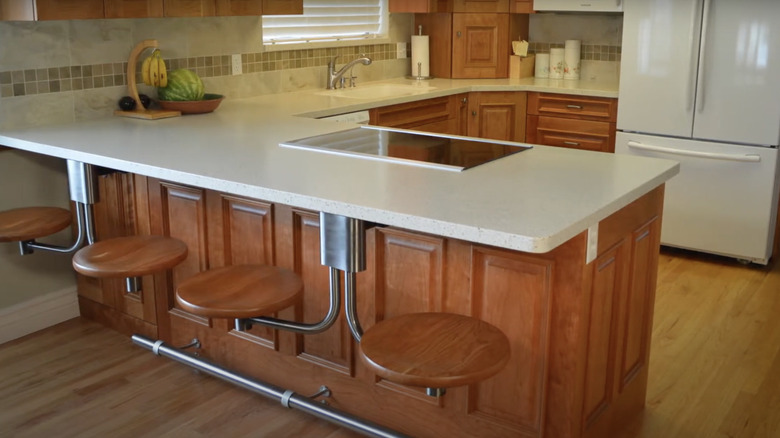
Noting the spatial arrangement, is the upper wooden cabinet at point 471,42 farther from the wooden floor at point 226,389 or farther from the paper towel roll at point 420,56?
the wooden floor at point 226,389

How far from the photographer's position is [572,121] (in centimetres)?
481

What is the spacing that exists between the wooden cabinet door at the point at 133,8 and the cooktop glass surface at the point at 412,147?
0.87 metres

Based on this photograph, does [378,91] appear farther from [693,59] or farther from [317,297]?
[317,297]

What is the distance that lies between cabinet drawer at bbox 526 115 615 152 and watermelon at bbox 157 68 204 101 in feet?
7.38

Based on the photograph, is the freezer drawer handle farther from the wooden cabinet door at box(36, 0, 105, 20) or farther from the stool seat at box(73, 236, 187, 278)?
the wooden cabinet door at box(36, 0, 105, 20)

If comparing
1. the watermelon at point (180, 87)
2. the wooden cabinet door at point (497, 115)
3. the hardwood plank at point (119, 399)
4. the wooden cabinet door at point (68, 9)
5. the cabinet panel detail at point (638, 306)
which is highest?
the wooden cabinet door at point (68, 9)

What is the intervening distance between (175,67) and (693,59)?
2.60 meters

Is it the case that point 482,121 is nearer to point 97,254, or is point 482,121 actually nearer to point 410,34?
point 410,34

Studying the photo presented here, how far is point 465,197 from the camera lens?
7.10 ft

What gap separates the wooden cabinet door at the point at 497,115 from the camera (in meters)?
4.98

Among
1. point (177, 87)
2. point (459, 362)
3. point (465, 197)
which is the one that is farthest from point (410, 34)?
point (459, 362)

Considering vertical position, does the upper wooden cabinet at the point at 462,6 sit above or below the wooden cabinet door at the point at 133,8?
above

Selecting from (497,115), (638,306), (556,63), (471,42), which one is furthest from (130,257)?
(556,63)

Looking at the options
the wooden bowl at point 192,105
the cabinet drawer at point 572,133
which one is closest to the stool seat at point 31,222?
the wooden bowl at point 192,105
